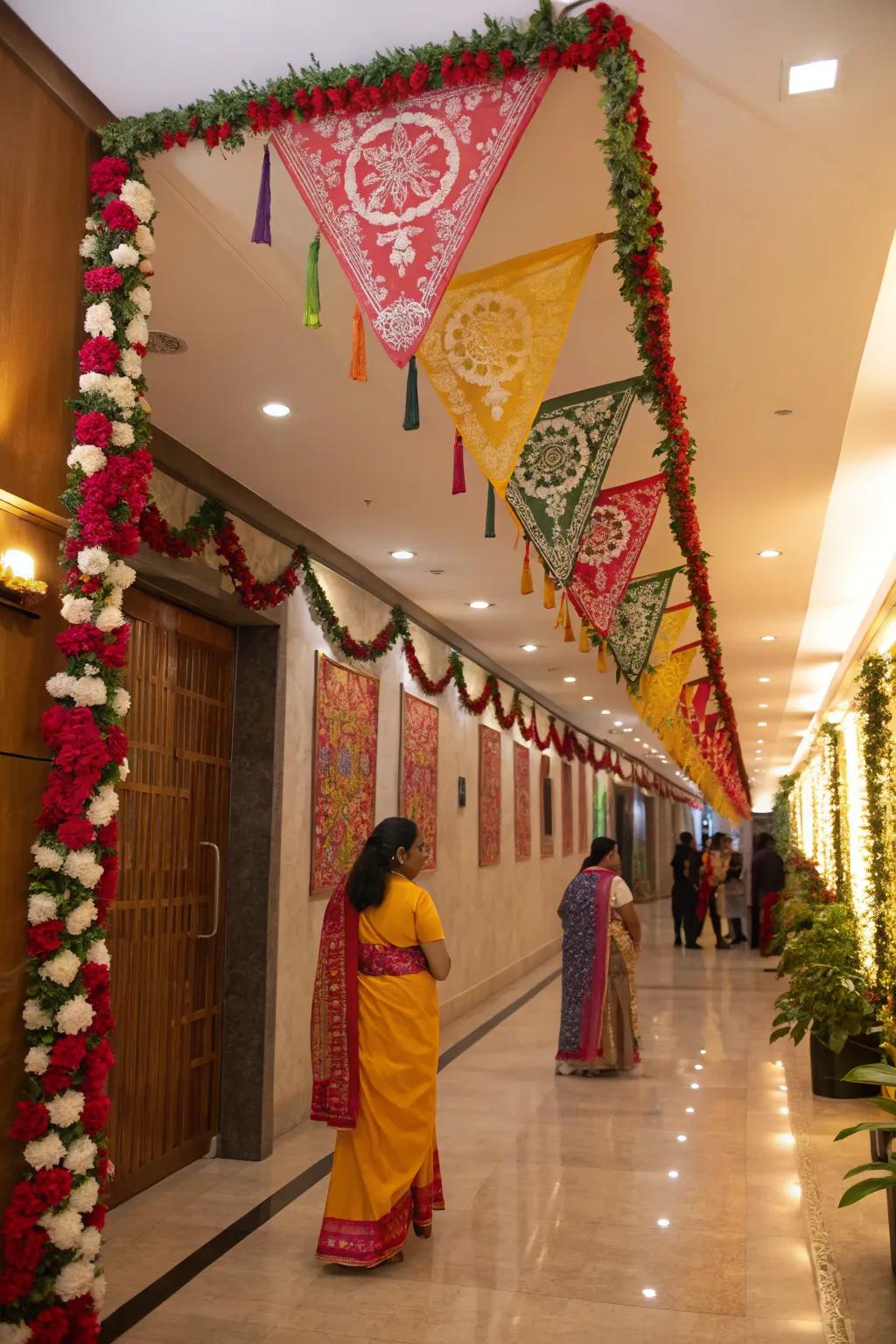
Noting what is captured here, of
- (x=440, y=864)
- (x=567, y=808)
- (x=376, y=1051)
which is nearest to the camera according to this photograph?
(x=376, y=1051)

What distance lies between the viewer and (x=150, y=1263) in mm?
3801

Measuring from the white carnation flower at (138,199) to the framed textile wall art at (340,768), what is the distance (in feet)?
11.8

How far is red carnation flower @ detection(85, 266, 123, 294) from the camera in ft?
8.48

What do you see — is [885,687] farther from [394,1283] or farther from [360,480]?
[394,1283]

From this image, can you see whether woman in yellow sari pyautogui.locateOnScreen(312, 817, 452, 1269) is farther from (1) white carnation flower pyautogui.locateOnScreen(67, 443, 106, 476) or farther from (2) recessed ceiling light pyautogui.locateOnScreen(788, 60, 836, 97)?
(2) recessed ceiling light pyautogui.locateOnScreen(788, 60, 836, 97)

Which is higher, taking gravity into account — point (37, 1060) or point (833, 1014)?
point (37, 1060)

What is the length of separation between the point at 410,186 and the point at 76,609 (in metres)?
1.25

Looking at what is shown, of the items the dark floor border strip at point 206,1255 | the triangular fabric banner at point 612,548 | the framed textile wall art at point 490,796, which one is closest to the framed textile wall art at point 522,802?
the framed textile wall art at point 490,796

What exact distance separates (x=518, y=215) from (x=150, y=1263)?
3.76m

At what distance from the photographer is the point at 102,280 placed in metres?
2.59

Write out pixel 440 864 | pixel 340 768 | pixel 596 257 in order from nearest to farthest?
pixel 596 257 < pixel 340 768 < pixel 440 864

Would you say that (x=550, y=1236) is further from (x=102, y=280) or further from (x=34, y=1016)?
(x=102, y=280)

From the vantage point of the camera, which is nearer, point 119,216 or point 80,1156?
point 80,1156

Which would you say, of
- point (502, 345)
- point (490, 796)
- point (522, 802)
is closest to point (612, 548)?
point (502, 345)
